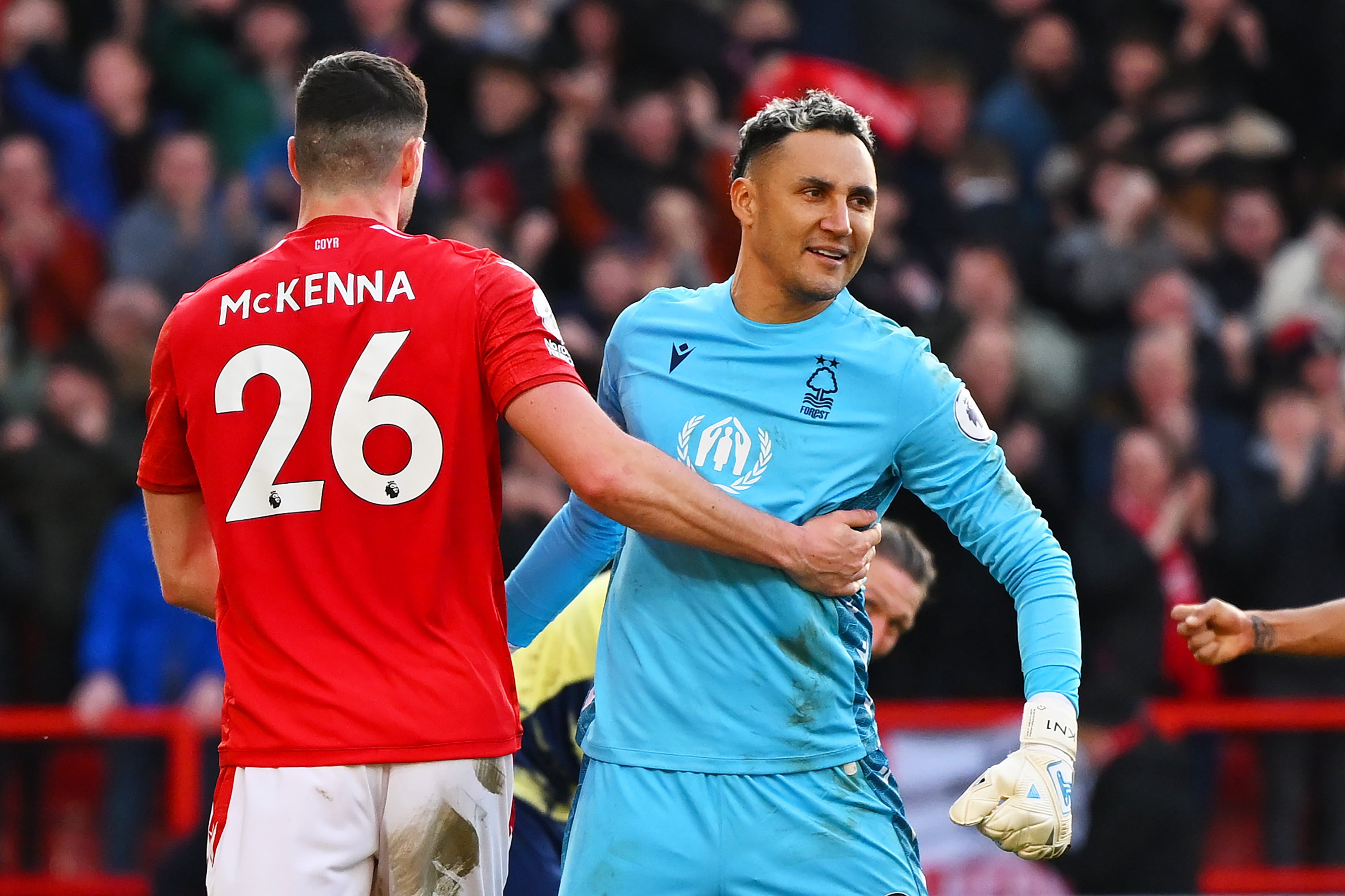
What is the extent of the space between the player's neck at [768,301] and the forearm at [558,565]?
0.62m

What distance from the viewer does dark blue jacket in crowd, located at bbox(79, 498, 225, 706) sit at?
8.25 meters

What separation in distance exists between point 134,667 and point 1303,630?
569 centimetres

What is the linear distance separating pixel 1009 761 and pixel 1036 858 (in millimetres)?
224

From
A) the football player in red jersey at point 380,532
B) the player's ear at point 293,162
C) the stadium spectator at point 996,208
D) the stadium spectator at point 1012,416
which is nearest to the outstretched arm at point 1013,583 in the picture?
the football player in red jersey at point 380,532

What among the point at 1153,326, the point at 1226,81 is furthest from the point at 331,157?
the point at 1226,81

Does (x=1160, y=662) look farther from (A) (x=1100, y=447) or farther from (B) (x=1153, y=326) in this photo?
(B) (x=1153, y=326)

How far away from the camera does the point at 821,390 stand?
398 cm

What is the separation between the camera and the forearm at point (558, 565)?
4305 mm

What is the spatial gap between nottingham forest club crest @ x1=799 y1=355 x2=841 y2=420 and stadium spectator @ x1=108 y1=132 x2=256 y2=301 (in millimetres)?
6169

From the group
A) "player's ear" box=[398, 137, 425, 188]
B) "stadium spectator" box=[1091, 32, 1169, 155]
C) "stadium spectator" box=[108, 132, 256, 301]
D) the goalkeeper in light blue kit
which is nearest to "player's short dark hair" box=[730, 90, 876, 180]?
the goalkeeper in light blue kit

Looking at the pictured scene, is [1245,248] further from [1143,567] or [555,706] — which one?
[555,706]

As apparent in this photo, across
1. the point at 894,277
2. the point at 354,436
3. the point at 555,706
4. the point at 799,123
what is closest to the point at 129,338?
the point at 894,277

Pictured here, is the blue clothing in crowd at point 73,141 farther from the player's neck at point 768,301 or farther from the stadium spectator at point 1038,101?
the player's neck at point 768,301

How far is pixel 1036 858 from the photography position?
377 centimetres
